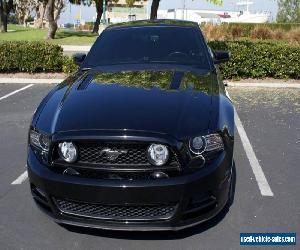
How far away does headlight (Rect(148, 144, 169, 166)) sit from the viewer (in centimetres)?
305

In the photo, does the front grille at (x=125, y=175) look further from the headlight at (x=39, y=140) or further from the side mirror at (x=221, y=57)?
the side mirror at (x=221, y=57)

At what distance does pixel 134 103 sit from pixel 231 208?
145 centimetres

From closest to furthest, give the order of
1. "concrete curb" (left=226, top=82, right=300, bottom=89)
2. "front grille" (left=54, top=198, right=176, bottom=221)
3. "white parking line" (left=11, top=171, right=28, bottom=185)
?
"front grille" (left=54, top=198, right=176, bottom=221)
"white parking line" (left=11, top=171, right=28, bottom=185)
"concrete curb" (left=226, top=82, right=300, bottom=89)

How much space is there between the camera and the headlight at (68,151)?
314cm

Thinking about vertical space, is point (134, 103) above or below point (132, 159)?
above

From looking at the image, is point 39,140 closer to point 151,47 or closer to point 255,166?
point 151,47

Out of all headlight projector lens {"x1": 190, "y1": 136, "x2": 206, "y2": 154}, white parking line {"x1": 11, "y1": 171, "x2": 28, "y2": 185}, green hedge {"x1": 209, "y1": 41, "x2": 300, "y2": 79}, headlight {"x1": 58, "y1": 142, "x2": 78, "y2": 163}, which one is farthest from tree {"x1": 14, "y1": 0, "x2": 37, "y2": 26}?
headlight projector lens {"x1": 190, "y1": 136, "x2": 206, "y2": 154}

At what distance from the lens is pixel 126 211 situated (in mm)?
3119

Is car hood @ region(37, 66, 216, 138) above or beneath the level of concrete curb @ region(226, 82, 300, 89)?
above

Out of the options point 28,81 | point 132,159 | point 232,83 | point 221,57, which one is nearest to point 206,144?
point 132,159

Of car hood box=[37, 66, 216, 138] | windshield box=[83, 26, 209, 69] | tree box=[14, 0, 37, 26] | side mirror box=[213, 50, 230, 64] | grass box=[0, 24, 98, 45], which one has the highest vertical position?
tree box=[14, 0, 37, 26]

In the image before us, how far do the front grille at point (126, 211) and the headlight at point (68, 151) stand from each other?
1.12 feet

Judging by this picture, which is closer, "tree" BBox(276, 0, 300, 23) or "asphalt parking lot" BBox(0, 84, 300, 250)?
"asphalt parking lot" BBox(0, 84, 300, 250)

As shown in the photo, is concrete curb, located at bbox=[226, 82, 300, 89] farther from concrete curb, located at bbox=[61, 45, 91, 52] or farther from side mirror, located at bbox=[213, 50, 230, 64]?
concrete curb, located at bbox=[61, 45, 91, 52]
